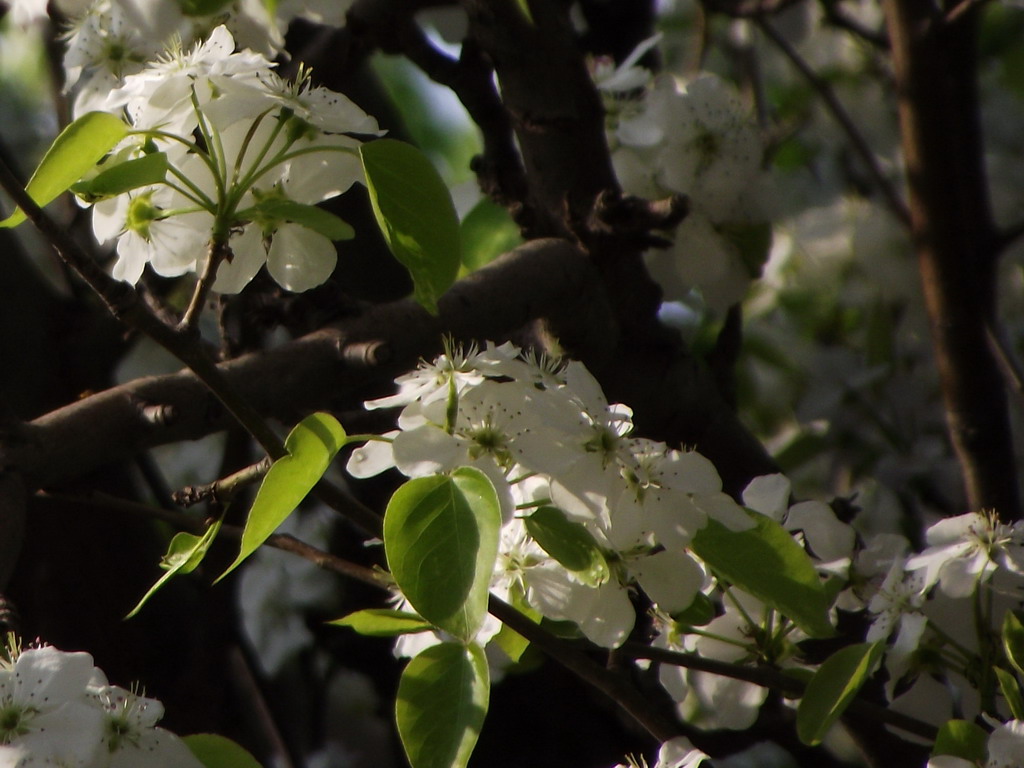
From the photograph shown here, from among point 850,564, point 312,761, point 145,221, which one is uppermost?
point 145,221

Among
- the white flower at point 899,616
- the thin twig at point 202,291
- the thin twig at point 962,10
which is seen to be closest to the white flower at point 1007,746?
the white flower at point 899,616

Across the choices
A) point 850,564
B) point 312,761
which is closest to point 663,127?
point 850,564

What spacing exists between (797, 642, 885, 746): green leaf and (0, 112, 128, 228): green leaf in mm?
539

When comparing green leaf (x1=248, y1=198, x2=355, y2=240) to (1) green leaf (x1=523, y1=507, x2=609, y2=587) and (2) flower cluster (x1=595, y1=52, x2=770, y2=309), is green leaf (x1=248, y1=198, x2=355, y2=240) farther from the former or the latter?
(2) flower cluster (x1=595, y1=52, x2=770, y2=309)

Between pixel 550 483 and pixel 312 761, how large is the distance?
3.45 ft

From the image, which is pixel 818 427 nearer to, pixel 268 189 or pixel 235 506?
pixel 235 506

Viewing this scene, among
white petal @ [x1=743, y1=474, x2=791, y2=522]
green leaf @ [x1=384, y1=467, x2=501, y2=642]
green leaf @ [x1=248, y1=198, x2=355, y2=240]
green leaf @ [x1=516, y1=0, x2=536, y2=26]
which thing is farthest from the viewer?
green leaf @ [x1=516, y1=0, x2=536, y2=26]

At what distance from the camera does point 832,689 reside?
75cm

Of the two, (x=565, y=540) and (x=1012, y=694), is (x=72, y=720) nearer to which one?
(x=565, y=540)

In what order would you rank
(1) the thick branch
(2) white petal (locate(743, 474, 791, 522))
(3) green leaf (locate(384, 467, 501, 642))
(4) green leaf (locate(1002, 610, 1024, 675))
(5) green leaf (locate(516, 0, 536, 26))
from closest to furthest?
(3) green leaf (locate(384, 467, 501, 642)) → (4) green leaf (locate(1002, 610, 1024, 675)) → (2) white petal (locate(743, 474, 791, 522)) → (5) green leaf (locate(516, 0, 536, 26)) → (1) the thick branch

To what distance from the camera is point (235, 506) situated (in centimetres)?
147

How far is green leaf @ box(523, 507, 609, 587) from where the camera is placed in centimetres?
66

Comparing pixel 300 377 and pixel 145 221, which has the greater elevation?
pixel 145 221

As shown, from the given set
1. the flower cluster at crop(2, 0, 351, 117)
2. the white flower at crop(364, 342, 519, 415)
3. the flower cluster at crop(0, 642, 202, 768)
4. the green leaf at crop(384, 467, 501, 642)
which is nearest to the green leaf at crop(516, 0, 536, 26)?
the flower cluster at crop(2, 0, 351, 117)
